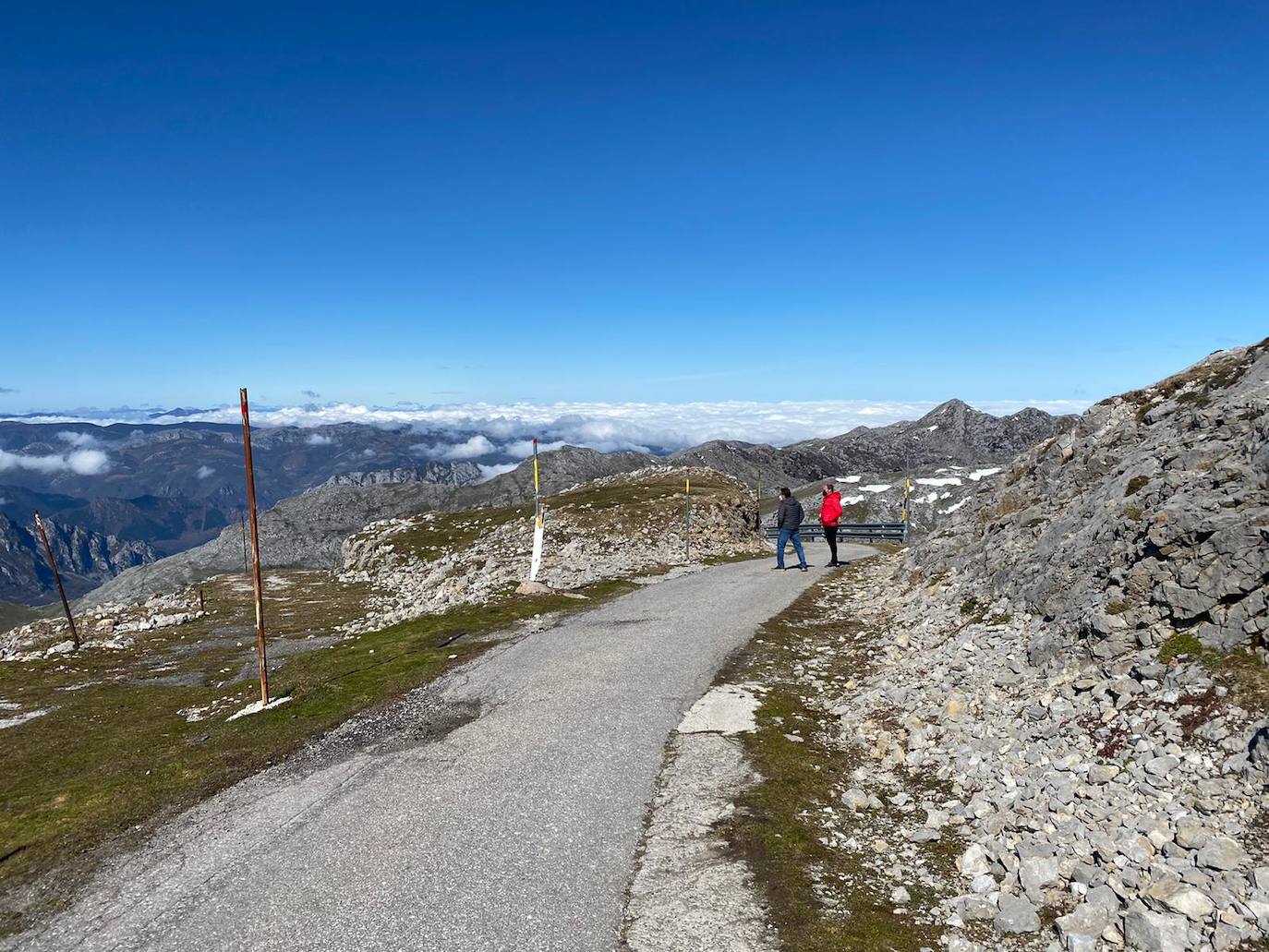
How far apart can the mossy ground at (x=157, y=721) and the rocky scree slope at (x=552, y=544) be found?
609 cm

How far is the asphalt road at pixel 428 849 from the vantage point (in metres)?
8.69

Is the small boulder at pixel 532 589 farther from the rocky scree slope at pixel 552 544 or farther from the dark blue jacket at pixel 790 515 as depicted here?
the dark blue jacket at pixel 790 515

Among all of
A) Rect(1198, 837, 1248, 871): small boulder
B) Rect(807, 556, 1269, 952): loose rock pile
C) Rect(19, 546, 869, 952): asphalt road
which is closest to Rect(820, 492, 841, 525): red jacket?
Rect(807, 556, 1269, 952): loose rock pile

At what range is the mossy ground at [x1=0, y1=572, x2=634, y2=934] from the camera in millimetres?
10938

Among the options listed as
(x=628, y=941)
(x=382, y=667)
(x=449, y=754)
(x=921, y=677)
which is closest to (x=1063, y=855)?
(x=628, y=941)

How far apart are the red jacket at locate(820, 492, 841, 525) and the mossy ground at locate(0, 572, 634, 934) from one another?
37.0 feet

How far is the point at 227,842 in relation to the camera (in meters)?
10.7

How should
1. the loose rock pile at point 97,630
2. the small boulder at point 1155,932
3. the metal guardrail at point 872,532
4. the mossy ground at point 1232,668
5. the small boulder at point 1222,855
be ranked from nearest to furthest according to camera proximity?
the small boulder at point 1155,932 < the small boulder at point 1222,855 < the mossy ground at point 1232,668 < the loose rock pile at point 97,630 < the metal guardrail at point 872,532

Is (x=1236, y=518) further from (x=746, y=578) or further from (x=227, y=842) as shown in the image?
(x=746, y=578)

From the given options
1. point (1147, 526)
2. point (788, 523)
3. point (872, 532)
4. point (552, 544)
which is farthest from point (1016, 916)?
point (872, 532)

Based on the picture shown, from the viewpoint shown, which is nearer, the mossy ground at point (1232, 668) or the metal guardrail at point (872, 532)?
the mossy ground at point (1232, 668)

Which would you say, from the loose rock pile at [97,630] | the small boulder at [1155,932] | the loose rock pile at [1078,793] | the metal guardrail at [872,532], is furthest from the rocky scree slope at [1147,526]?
the loose rock pile at [97,630]

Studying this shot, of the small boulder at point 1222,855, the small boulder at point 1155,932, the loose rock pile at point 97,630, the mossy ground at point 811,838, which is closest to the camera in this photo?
the small boulder at point 1155,932

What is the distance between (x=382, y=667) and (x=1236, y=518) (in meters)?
20.3
